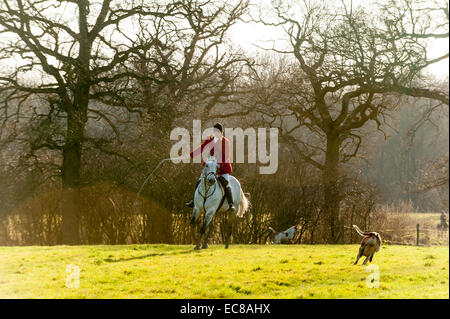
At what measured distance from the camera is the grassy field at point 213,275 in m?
8.19

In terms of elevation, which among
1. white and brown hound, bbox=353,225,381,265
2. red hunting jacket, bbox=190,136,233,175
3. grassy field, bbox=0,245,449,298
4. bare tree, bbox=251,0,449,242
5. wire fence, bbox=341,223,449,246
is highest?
bare tree, bbox=251,0,449,242

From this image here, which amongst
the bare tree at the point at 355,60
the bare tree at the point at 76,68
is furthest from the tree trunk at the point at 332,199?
the bare tree at the point at 76,68

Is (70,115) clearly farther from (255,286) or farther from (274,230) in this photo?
(255,286)

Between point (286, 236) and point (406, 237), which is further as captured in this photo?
point (406, 237)

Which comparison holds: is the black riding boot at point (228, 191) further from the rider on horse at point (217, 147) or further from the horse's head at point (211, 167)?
the horse's head at point (211, 167)

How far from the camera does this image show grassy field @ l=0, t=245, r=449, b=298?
8.19m

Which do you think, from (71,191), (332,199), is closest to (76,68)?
(71,191)

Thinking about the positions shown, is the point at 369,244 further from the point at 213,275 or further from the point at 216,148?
the point at 216,148

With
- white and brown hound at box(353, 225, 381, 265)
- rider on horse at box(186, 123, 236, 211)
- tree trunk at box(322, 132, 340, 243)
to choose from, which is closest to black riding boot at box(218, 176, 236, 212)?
rider on horse at box(186, 123, 236, 211)

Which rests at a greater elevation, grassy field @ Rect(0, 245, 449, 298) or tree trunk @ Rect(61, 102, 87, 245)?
tree trunk @ Rect(61, 102, 87, 245)

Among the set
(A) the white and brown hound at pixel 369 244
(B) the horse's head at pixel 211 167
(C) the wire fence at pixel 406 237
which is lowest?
(C) the wire fence at pixel 406 237

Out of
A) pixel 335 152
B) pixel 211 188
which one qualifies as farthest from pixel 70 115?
pixel 335 152

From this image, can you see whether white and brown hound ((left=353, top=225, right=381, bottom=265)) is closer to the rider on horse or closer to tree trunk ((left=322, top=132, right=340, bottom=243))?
the rider on horse

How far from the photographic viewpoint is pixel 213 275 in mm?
9359
